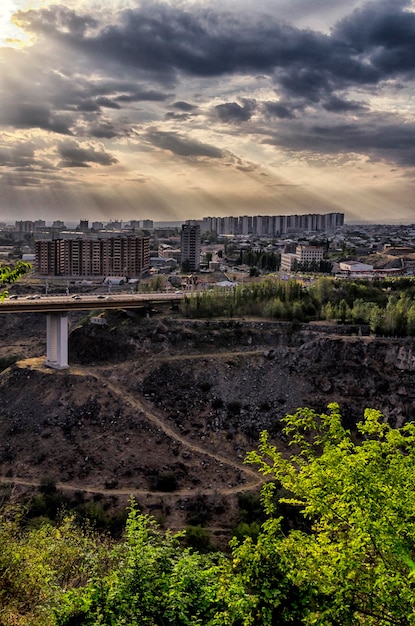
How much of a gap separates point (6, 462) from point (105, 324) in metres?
14.8

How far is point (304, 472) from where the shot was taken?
6801mm

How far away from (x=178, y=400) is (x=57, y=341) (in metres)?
9.53

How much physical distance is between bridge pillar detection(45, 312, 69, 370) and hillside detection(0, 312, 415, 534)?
0.87m

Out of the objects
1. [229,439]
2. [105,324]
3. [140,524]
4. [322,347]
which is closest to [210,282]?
[105,324]

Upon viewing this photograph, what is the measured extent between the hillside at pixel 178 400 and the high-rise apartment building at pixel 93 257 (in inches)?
1294

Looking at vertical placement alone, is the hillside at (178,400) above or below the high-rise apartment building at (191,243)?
below

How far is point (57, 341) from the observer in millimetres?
37344

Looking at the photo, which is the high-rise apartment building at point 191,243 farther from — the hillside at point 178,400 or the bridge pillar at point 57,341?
the bridge pillar at point 57,341

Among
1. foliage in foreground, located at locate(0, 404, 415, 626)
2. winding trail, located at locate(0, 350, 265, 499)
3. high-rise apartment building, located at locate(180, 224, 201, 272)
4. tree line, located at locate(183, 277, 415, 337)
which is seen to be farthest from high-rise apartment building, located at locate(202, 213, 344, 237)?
foliage in foreground, located at locate(0, 404, 415, 626)

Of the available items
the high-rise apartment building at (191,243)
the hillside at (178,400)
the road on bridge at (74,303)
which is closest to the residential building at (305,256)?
the high-rise apartment building at (191,243)

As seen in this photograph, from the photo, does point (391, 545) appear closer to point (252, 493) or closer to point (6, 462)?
point (252, 493)

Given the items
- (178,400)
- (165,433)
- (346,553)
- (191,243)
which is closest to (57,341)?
(178,400)

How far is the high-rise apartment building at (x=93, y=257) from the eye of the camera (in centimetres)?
7412

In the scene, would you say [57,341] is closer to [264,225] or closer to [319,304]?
[319,304]
